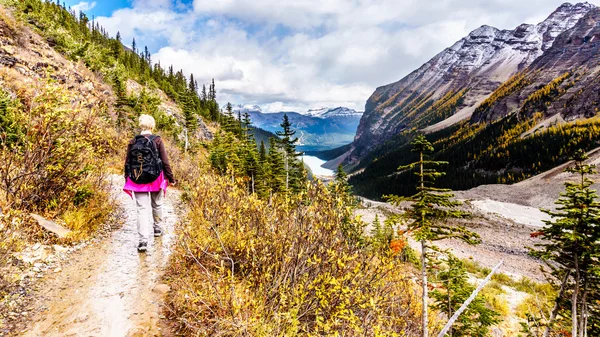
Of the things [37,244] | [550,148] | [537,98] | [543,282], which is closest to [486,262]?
[543,282]

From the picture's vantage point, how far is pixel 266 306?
12.0 feet

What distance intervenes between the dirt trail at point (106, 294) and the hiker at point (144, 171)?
21.8 inches

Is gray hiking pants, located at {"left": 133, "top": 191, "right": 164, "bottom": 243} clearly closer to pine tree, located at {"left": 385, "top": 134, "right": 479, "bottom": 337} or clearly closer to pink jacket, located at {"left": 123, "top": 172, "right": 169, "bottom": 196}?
pink jacket, located at {"left": 123, "top": 172, "right": 169, "bottom": 196}

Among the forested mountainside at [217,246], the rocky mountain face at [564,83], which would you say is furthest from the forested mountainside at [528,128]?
the forested mountainside at [217,246]

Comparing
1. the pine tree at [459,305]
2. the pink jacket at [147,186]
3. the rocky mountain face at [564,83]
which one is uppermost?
the rocky mountain face at [564,83]

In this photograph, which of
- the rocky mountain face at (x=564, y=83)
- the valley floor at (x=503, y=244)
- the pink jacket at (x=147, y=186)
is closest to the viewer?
the pink jacket at (x=147, y=186)

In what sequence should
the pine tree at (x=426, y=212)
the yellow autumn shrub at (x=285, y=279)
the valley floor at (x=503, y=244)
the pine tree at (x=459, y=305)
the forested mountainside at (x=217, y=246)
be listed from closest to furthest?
the yellow autumn shrub at (x=285, y=279)
the forested mountainside at (x=217, y=246)
the pine tree at (x=426, y=212)
the pine tree at (x=459, y=305)
the valley floor at (x=503, y=244)

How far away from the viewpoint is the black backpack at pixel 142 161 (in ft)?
18.2

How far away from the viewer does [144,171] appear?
5594mm

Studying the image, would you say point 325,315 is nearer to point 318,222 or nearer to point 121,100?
point 318,222

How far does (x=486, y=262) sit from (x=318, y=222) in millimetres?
45829

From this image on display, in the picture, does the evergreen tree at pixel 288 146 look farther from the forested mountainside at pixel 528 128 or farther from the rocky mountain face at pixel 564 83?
the rocky mountain face at pixel 564 83

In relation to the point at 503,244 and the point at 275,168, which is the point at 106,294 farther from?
the point at 503,244

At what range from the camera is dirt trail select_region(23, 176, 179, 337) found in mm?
3621
